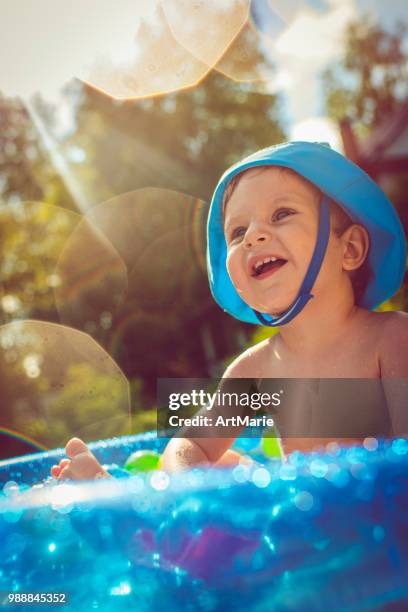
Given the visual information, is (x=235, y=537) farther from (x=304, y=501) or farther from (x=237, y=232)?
(x=237, y=232)

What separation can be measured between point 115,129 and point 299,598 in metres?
4.47

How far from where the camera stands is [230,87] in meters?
4.49

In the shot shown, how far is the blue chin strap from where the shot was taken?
73 centimetres

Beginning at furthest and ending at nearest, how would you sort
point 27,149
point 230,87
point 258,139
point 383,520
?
point 230,87, point 258,139, point 27,149, point 383,520

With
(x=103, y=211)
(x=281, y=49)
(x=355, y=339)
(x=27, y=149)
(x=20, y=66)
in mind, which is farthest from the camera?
(x=103, y=211)

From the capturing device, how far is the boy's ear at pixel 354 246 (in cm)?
78

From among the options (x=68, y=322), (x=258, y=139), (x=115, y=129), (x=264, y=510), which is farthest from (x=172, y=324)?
(x=264, y=510)

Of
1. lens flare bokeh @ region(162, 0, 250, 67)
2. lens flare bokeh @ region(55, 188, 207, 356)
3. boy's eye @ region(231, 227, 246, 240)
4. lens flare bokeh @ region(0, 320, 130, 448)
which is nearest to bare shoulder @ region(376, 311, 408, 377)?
boy's eye @ region(231, 227, 246, 240)

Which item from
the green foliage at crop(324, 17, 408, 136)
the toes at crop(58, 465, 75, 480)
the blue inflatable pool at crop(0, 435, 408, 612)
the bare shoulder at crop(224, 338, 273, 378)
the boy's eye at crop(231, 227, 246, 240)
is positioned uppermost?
the green foliage at crop(324, 17, 408, 136)

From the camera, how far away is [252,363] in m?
0.89

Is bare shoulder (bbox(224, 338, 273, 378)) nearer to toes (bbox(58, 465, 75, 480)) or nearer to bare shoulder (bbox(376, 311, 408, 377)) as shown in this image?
bare shoulder (bbox(376, 311, 408, 377))

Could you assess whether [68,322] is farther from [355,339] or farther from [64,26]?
[355,339]

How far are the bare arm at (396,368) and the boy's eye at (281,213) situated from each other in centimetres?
19

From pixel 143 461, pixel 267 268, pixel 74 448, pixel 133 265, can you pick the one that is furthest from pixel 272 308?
pixel 133 265
